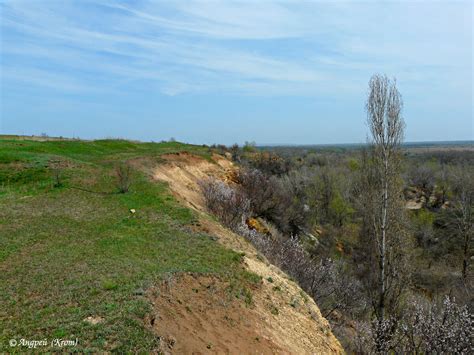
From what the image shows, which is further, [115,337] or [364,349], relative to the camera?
[364,349]

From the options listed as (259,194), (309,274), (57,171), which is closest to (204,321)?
(309,274)

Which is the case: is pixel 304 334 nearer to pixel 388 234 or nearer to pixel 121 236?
pixel 121 236

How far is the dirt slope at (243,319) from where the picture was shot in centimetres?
583

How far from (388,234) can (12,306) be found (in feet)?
48.7

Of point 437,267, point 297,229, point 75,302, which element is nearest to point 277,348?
point 75,302

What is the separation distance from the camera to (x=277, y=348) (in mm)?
6719

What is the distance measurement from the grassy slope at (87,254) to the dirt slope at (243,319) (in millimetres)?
414

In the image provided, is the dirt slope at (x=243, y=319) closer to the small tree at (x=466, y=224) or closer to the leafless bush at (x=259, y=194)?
the leafless bush at (x=259, y=194)

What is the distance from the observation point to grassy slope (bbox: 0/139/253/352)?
5.41m

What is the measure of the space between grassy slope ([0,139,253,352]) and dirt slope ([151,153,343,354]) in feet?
1.36

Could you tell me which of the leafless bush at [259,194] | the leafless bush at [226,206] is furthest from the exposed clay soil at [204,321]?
the leafless bush at [259,194]

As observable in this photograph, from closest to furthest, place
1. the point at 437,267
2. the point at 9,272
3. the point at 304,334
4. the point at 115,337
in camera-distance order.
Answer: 1. the point at 115,337
2. the point at 9,272
3. the point at 304,334
4. the point at 437,267

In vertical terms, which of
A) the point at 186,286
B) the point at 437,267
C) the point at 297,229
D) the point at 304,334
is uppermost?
the point at 186,286

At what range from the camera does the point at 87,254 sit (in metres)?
8.40
